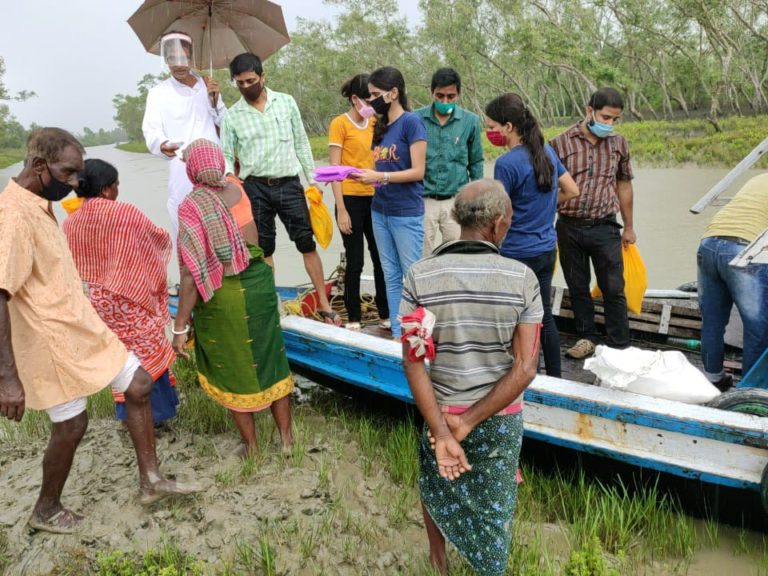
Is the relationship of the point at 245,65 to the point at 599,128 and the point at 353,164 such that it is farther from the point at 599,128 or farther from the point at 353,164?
the point at 599,128

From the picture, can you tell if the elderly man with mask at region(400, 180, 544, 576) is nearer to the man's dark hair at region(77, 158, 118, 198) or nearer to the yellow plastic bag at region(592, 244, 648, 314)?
the man's dark hair at region(77, 158, 118, 198)

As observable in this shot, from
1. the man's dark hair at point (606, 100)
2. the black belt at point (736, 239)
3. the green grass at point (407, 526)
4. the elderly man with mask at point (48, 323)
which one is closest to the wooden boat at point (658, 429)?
the green grass at point (407, 526)

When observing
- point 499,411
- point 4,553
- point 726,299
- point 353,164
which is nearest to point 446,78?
point 353,164

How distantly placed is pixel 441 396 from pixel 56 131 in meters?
1.74

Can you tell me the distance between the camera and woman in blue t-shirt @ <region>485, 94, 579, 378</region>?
2879mm

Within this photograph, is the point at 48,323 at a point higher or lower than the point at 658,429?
higher

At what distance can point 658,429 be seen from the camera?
8.32ft

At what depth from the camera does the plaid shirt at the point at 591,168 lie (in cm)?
355

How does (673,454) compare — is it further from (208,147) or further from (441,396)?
(208,147)

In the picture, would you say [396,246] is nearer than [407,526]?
No

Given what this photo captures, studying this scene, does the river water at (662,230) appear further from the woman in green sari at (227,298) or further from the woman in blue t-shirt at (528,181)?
the woman in green sari at (227,298)

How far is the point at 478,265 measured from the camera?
5.86ft

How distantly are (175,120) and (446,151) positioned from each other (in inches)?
70.8

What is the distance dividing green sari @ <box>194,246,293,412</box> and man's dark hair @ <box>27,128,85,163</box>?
2.81 feet
